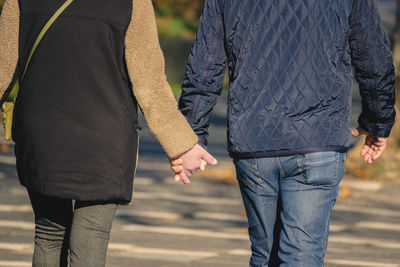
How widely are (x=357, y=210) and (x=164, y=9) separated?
41.8 m

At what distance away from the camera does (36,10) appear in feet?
13.2

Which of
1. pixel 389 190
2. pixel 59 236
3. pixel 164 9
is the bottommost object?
pixel 164 9

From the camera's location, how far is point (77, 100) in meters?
4.00

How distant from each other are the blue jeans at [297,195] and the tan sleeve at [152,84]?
0.93 feet

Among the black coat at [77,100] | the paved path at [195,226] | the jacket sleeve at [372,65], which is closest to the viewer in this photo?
the black coat at [77,100]

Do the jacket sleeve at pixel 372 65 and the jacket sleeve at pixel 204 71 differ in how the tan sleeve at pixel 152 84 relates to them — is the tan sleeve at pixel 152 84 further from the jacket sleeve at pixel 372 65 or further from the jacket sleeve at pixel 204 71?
the jacket sleeve at pixel 372 65

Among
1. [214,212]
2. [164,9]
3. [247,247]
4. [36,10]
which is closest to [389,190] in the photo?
[214,212]

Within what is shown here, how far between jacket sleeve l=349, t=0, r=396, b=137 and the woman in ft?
2.64

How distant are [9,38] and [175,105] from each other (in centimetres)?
71

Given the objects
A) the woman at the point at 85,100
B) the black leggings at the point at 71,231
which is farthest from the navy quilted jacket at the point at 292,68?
the black leggings at the point at 71,231

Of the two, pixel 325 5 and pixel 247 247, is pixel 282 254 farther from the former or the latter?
pixel 247 247

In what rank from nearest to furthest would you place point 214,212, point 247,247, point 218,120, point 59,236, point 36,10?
point 36,10, point 59,236, point 247,247, point 214,212, point 218,120

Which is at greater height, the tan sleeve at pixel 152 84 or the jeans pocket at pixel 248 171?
the tan sleeve at pixel 152 84

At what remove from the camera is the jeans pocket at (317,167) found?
4129 millimetres
